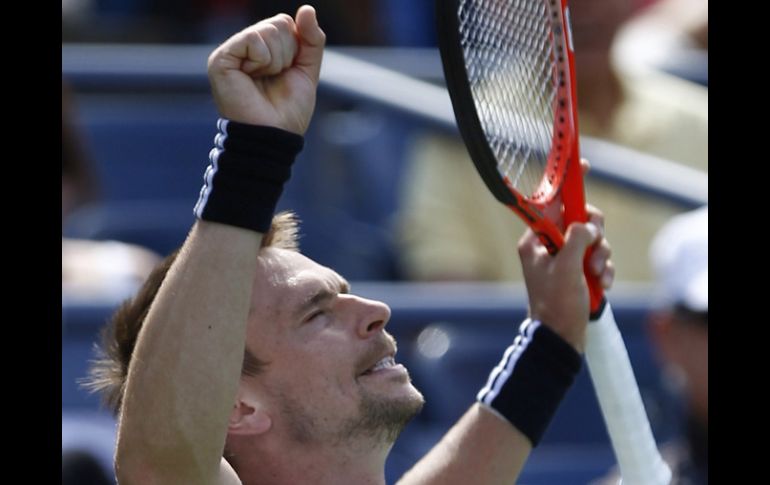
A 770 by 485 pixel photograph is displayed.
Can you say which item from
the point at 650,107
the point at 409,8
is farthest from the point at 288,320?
the point at 409,8

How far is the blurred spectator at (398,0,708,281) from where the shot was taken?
14.8 feet

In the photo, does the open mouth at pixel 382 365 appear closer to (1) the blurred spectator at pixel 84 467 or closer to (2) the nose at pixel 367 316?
(2) the nose at pixel 367 316

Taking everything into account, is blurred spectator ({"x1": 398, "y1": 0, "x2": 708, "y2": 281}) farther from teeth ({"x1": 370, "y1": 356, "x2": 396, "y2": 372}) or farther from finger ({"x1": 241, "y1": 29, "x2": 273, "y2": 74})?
finger ({"x1": 241, "y1": 29, "x2": 273, "y2": 74})

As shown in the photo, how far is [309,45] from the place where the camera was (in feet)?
6.86

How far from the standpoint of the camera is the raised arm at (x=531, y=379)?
2523 mm

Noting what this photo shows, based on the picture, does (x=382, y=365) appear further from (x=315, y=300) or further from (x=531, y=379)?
(x=531, y=379)

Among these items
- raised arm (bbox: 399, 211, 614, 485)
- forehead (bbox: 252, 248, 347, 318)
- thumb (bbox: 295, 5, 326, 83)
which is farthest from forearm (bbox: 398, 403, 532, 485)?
thumb (bbox: 295, 5, 326, 83)

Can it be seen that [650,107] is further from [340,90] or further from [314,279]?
[314,279]

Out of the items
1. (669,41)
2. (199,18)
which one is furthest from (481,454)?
(199,18)

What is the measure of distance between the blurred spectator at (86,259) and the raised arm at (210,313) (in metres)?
1.96

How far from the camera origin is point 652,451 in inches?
103

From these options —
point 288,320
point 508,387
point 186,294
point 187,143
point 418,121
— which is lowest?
point 187,143

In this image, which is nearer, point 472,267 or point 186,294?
point 186,294
